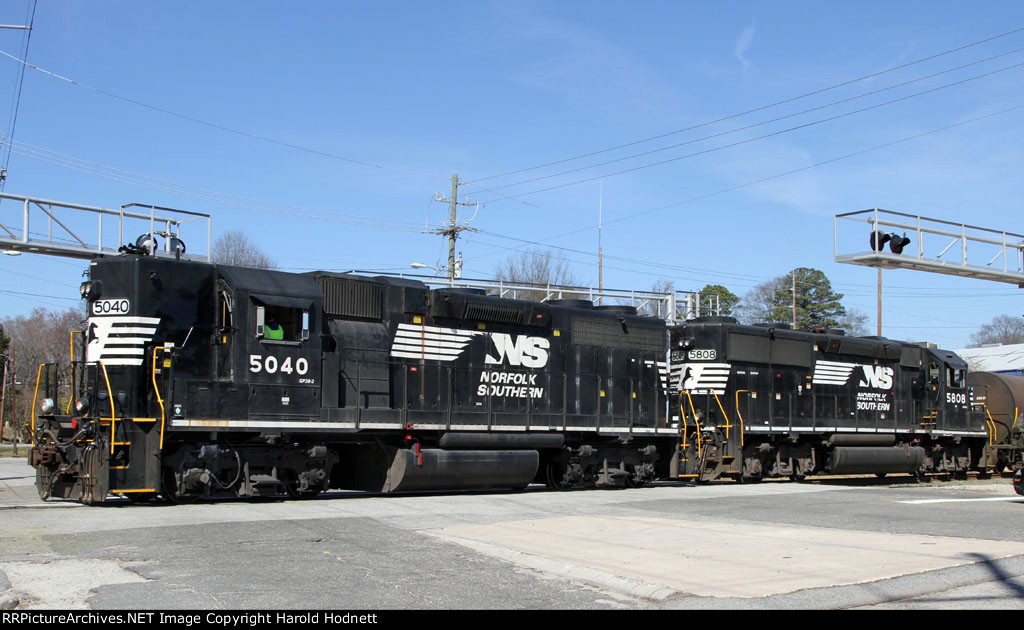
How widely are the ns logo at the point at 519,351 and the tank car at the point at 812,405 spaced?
4.03m

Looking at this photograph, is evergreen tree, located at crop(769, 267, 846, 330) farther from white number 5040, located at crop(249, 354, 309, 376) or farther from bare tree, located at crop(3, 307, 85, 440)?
white number 5040, located at crop(249, 354, 309, 376)

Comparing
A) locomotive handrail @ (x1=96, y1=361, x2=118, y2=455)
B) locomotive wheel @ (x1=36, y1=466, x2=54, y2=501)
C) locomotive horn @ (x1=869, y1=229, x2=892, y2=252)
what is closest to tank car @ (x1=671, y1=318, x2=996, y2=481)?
locomotive horn @ (x1=869, y1=229, x2=892, y2=252)

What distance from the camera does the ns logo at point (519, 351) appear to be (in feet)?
59.1

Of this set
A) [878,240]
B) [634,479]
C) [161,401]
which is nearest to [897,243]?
[878,240]

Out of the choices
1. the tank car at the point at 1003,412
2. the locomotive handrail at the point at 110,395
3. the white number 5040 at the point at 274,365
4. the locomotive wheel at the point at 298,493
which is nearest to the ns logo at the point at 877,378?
the tank car at the point at 1003,412

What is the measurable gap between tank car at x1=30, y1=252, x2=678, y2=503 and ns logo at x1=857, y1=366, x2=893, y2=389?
7.79 m

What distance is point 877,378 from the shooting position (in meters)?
25.7

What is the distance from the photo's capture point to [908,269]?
71.3ft

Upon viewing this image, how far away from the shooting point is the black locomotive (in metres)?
13.7

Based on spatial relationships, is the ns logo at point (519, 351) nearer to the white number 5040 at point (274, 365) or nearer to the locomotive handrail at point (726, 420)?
the white number 5040 at point (274, 365)

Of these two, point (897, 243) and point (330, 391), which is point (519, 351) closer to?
point (330, 391)

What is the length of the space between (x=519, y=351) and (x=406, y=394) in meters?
2.92

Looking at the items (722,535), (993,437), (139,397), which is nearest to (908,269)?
(993,437)
